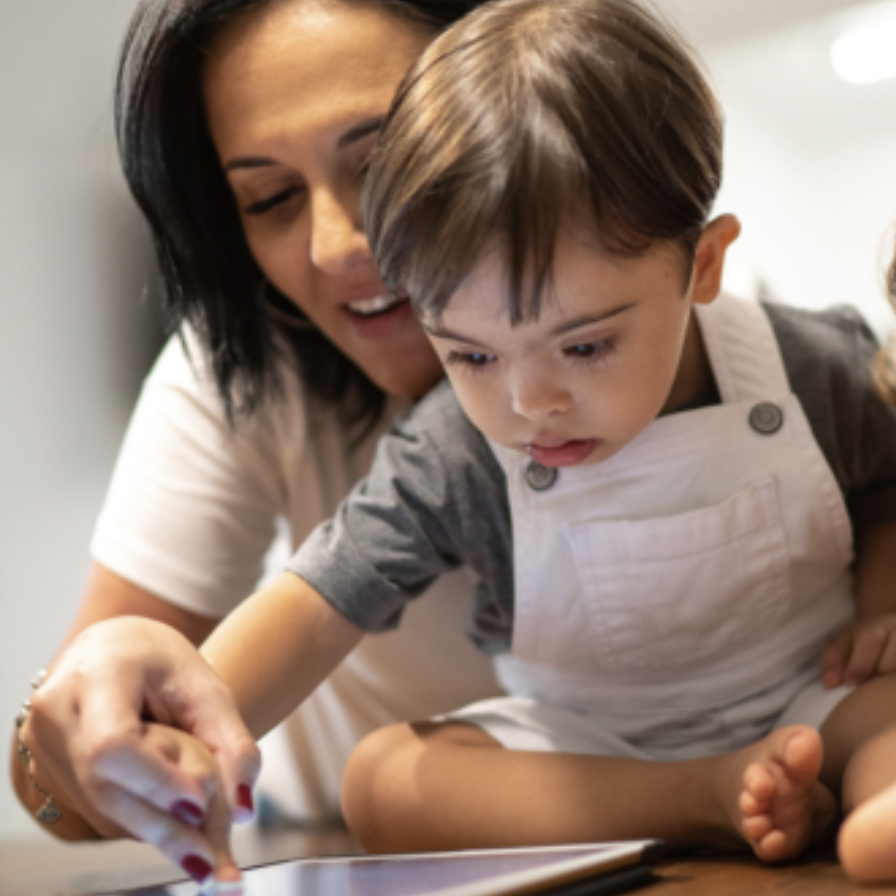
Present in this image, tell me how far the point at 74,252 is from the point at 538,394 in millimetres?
1219

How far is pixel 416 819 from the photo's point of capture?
2.64ft

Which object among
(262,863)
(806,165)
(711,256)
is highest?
(711,256)

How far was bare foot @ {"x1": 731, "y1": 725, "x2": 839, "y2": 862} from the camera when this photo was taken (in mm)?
660

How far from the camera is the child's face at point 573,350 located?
26.3 inches

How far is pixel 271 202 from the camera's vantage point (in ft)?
3.21

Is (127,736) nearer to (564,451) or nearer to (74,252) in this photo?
(564,451)

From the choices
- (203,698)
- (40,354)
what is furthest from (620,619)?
(40,354)

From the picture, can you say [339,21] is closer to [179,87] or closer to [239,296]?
[179,87]

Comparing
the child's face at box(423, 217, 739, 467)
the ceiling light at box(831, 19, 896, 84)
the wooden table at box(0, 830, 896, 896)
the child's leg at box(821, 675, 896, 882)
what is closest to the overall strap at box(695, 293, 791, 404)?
the child's face at box(423, 217, 739, 467)

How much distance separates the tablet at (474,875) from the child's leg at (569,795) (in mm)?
77

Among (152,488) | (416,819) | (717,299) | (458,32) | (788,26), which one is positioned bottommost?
(416,819)

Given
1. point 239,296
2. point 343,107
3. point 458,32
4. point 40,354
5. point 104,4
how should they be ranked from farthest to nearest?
point 40,354 < point 104,4 < point 239,296 < point 343,107 < point 458,32

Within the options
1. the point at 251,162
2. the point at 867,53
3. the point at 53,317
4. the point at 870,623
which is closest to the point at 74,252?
the point at 53,317

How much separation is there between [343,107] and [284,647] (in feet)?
1.23
